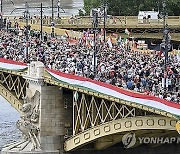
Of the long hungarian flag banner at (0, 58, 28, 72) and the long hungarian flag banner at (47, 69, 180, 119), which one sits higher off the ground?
the long hungarian flag banner at (0, 58, 28, 72)

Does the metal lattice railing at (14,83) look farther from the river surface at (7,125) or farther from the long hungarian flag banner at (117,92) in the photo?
the long hungarian flag banner at (117,92)

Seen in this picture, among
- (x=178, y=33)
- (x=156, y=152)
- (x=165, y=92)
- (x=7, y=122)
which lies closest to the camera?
(x=165, y=92)

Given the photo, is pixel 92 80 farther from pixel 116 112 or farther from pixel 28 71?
pixel 28 71

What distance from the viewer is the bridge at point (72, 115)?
218ft

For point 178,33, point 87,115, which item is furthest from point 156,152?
point 178,33

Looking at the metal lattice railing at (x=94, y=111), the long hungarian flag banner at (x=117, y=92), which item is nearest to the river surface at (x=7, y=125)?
the metal lattice railing at (x=94, y=111)

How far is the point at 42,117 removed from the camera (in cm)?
7625

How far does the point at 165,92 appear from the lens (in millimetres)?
62844

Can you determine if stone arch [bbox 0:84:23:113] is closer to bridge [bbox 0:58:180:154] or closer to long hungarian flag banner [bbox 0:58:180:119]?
bridge [bbox 0:58:180:154]

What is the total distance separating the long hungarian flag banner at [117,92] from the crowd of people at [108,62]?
0.83 m

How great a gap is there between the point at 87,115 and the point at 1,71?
14.0 m

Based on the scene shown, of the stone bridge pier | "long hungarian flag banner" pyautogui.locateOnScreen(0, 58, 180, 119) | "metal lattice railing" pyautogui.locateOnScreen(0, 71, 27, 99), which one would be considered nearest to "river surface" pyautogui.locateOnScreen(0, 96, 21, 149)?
"metal lattice railing" pyautogui.locateOnScreen(0, 71, 27, 99)

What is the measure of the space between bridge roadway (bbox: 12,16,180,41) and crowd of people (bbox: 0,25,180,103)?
24785 millimetres

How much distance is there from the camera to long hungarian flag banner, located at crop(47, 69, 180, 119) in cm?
6056
